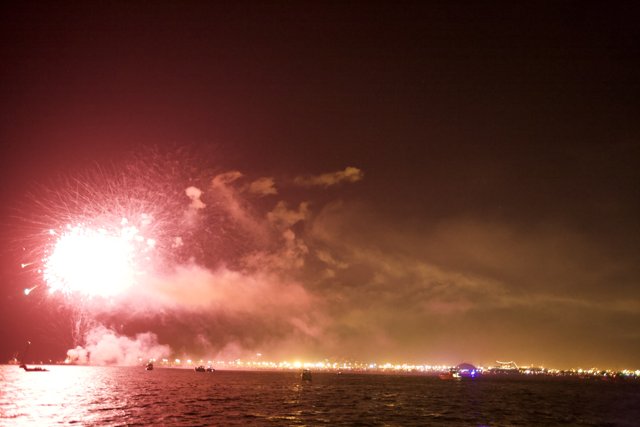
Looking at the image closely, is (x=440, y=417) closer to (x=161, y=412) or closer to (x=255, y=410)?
(x=255, y=410)

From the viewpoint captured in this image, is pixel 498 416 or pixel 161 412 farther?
pixel 498 416

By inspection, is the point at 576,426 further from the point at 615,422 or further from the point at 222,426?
the point at 222,426

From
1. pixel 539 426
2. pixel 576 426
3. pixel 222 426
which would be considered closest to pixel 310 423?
pixel 222 426

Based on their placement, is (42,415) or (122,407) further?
(122,407)

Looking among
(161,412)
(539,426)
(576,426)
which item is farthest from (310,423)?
(576,426)

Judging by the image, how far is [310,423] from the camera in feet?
180

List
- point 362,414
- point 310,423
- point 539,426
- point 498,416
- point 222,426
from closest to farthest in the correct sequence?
point 222,426
point 310,423
point 539,426
point 362,414
point 498,416

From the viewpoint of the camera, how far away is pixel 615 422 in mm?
67688

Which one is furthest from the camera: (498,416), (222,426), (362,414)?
(498,416)

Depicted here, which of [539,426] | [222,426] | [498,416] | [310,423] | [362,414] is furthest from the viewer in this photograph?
[498,416]

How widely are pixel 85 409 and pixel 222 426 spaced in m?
25.3

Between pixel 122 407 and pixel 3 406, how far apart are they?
15.0 m

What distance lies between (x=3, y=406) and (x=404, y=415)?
53.9 m

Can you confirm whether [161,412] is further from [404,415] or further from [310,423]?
[404,415]
